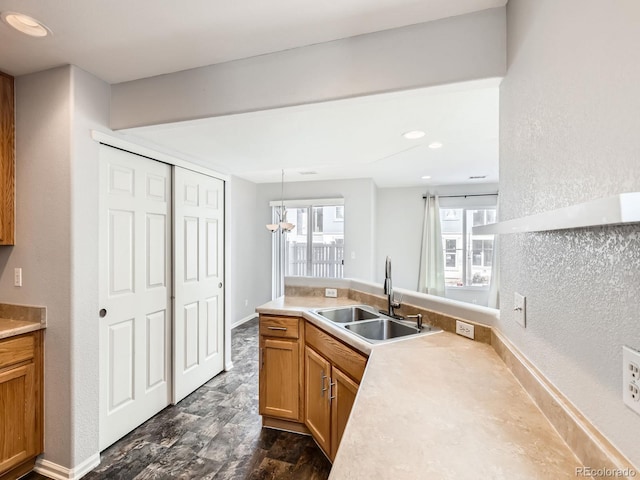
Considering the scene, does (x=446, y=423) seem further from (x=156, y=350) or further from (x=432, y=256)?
(x=432, y=256)

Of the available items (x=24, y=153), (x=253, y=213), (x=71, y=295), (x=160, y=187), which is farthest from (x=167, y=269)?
(x=253, y=213)

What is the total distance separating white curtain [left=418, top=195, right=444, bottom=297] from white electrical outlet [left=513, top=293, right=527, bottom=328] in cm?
446

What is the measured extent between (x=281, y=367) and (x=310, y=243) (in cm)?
337

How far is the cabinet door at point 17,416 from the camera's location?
1.75 m

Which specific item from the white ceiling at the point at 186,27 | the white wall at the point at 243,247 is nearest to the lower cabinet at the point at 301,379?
the white ceiling at the point at 186,27

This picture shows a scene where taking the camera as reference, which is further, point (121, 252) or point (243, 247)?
point (243, 247)

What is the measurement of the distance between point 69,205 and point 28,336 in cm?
80

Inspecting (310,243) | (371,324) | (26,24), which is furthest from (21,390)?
(310,243)

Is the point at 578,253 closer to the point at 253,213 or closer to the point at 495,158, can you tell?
the point at 495,158

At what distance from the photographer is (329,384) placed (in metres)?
1.87

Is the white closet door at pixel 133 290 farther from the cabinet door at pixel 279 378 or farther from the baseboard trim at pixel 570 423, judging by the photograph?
the baseboard trim at pixel 570 423

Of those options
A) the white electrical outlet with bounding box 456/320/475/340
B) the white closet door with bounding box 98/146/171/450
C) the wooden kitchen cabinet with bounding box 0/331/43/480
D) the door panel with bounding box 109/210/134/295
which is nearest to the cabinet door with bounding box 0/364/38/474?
the wooden kitchen cabinet with bounding box 0/331/43/480

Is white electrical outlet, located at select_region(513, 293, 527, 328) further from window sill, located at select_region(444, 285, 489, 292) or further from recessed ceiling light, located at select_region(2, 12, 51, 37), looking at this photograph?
window sill, located at select_region(444, 285, 489, 292)

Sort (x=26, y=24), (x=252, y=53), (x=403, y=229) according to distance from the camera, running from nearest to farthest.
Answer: (x=26, y=24)
(x=252, y=53)
(x=403, y=229)
